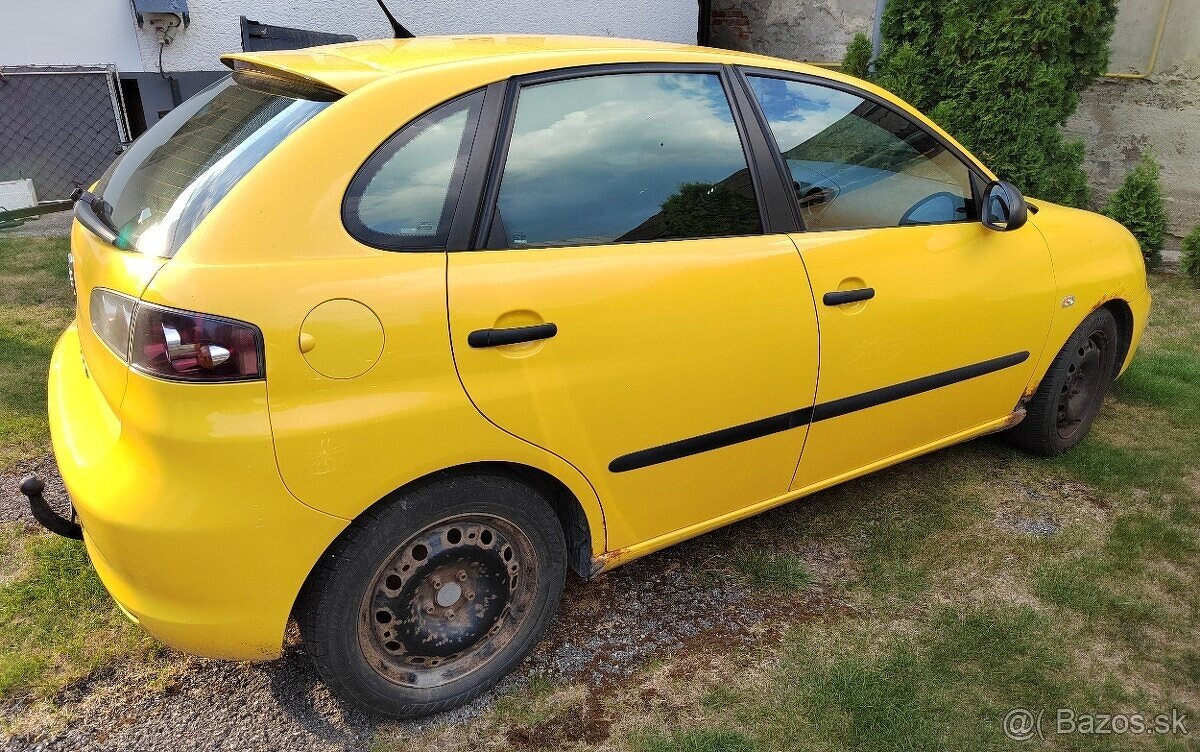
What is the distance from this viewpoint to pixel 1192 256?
6223 millimetres

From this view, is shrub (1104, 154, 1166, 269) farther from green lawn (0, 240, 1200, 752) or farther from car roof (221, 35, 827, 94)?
car roof (221, 35, 827, 94)

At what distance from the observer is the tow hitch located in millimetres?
1971

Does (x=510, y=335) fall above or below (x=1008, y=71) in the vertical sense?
below

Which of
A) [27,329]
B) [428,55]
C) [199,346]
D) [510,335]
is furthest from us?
[27,329]

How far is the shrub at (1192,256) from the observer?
20.3ft

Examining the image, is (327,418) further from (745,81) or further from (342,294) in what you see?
(745,81)

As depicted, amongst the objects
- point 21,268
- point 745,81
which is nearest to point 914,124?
point 745,81

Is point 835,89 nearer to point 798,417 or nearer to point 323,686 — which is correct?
point 798,417

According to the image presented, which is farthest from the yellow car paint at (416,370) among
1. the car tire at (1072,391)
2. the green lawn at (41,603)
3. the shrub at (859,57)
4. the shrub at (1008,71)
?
the shrub at (859,57)

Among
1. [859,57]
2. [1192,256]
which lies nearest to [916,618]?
[1192,256]

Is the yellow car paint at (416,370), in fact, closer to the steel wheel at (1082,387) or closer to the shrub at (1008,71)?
the steel wheel at (1082,387)

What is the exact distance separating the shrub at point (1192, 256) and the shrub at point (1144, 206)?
19 centimetres

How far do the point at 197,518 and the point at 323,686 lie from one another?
0.79 m

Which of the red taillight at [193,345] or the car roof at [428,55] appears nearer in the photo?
the red taillight at [193,345]
